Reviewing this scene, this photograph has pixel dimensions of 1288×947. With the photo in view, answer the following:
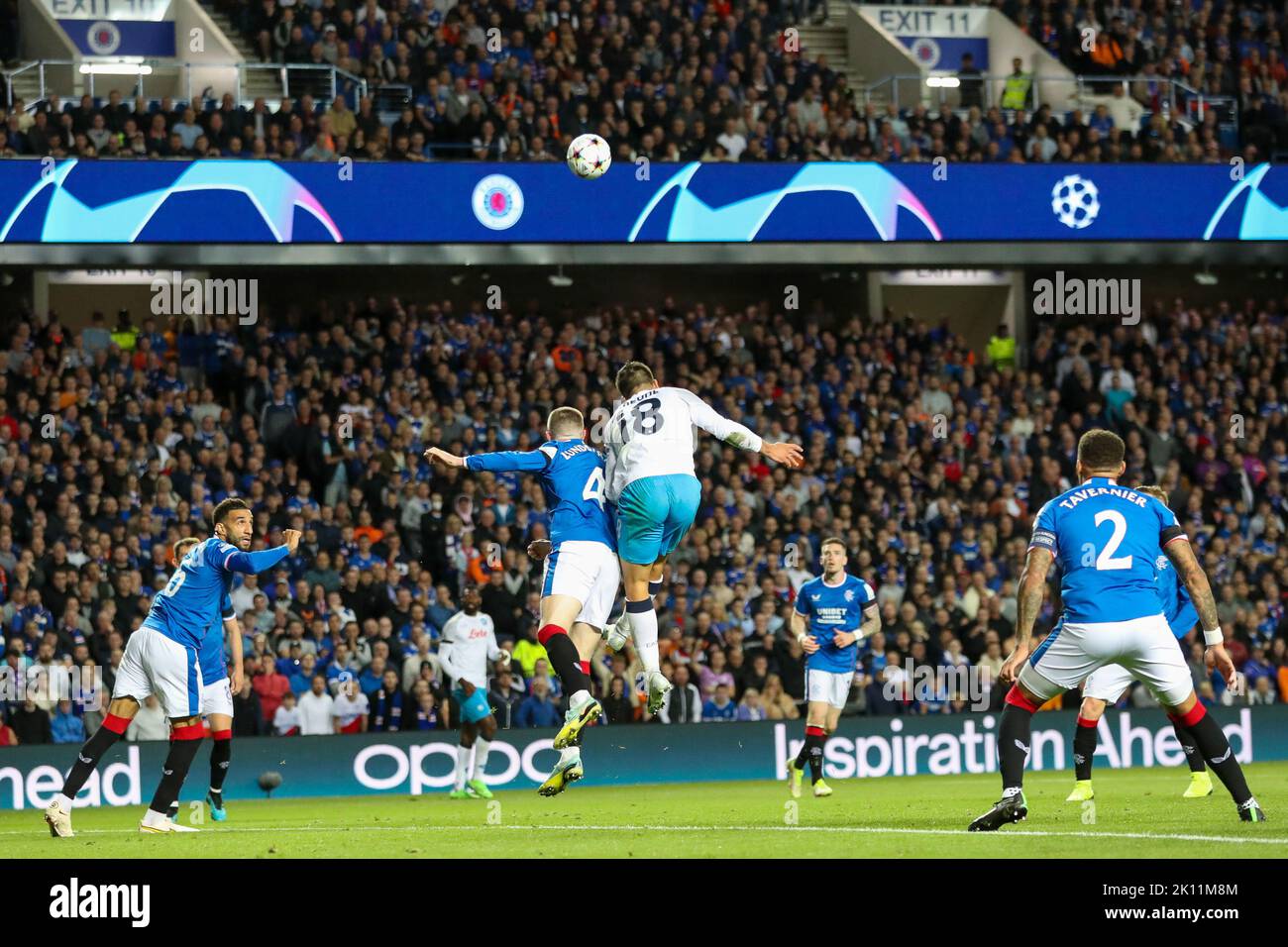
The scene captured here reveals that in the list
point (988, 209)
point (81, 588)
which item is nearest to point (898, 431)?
point (988, 209)

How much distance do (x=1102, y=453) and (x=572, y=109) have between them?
55.4 feet

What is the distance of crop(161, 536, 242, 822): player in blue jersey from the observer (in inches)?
559

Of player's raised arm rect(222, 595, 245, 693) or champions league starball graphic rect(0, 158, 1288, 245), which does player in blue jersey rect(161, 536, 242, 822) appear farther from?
champions league starball graphic rect(0, 158, 1288, 245)

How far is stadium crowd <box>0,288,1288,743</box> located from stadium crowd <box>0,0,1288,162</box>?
9.11ft

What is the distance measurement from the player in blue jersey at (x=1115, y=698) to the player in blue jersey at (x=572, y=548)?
4137mm

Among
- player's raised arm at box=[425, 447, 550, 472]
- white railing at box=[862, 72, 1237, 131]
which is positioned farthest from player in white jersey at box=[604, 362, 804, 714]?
white railing at box=[862, 72, 1237, 131]

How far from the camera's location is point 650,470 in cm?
1165

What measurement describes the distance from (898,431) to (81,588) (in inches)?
447

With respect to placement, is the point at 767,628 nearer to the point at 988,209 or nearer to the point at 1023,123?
the point at 988,209

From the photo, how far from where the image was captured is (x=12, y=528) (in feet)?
72.3

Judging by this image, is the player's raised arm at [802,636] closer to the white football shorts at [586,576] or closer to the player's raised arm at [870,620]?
the player's raised arm at [870,620]

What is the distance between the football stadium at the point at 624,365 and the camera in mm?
20016

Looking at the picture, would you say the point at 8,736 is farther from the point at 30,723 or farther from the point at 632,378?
the point at 632,378

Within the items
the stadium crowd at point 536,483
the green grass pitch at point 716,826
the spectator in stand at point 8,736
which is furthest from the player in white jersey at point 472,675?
the spectator in stand at point 8,736
